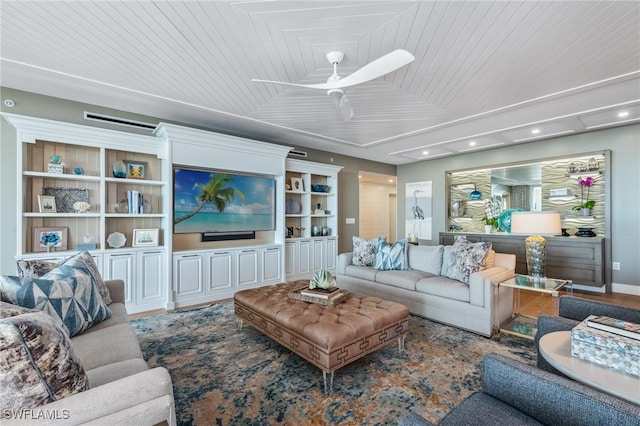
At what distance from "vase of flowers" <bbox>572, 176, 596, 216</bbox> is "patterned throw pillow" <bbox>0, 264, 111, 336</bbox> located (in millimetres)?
6666

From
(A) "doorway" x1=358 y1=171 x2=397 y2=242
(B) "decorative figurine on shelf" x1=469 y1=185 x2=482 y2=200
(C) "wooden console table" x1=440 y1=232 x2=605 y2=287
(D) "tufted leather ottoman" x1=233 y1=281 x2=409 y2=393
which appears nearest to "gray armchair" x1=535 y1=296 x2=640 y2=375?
(D) "tufted leather ottoman" x1=233 y1=281 x2=409 y2=393

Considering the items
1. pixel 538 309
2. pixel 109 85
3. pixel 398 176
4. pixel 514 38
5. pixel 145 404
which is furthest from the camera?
pixel 398 176

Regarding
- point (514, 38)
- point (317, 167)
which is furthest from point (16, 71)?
point (514, 38)

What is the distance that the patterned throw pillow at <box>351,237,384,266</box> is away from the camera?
13.6 feet

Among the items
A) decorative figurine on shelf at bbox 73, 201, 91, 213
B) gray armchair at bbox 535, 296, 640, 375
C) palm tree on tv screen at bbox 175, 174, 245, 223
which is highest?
palm tree on tv screen at bbox 175, 174, 245, 223

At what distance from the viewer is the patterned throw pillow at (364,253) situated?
4.13 meters

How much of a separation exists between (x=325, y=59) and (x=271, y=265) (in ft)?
10.8

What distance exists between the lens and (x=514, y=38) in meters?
2.21

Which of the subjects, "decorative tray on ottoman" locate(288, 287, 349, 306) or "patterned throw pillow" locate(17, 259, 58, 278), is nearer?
"patterned throw pillow" locate(17, 259, 58, 278)

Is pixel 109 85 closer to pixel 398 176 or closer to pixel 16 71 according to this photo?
pixel 16 71

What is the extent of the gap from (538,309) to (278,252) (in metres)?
3.75

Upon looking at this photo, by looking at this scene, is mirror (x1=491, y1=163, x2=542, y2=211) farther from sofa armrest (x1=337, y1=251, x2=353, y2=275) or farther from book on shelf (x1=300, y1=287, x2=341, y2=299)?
book on shelf (x1=300, y1=287, x2=341, y2=299)

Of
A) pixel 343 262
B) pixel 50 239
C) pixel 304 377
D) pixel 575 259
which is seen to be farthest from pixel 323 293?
pixel 575 259

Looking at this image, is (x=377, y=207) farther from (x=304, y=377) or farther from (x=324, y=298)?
(x=304, y=377)
